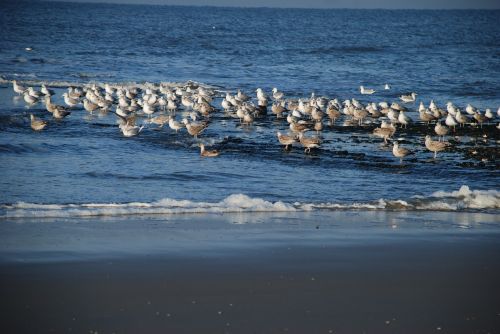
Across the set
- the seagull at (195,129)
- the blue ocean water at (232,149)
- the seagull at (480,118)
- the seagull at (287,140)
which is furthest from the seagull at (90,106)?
the seagull at (480,118)

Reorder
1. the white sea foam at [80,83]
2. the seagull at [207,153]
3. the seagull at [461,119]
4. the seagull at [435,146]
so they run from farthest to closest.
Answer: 1. the white sea foam at [80,83]
2. the seagull at [461,119]
3. the seagull at [435,146]
4. the seagull at [207,153]

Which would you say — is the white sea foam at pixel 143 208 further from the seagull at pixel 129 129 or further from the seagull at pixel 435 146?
the seagull at pixel 129 129

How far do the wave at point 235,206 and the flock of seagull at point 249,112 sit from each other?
4996 millimetres

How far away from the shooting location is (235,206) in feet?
41.0

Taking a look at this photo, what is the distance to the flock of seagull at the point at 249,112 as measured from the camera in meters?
20.4

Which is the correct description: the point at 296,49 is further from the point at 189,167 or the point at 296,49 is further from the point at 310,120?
the point at 189,167

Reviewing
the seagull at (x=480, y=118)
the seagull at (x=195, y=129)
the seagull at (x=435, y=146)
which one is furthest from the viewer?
the seagull at (x=480, y=118)

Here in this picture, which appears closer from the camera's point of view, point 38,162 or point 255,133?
point 38,162

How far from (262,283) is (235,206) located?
3986mm

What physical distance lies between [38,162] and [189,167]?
2.80 m

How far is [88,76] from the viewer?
35.4 meters

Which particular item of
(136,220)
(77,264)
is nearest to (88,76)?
(136,220)

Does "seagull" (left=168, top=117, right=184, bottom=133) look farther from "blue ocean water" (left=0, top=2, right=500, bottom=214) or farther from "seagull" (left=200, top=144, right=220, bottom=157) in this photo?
"seagull" (left=200, top=144, right=220, bottom=157)

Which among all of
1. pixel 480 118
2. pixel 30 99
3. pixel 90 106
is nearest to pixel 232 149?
pixel 90 106
